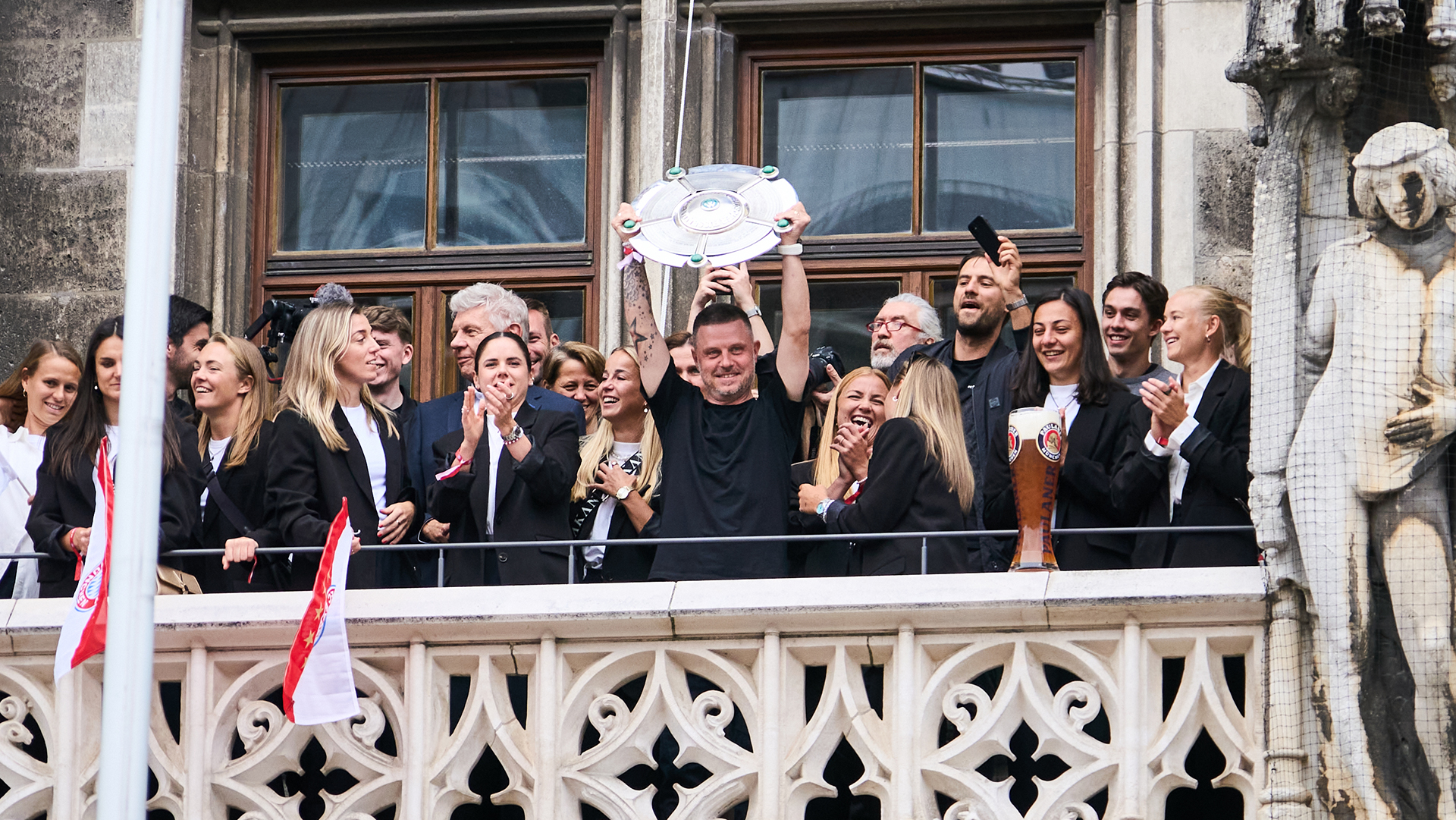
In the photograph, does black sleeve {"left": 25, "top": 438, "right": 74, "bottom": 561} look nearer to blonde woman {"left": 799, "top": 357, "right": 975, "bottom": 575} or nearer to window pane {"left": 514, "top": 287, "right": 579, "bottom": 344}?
blonde woman {"left": 799, "top": 357, "right": 975, "bottom": 575}

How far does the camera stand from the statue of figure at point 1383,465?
8.16 metres

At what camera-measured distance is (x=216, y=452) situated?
945 cm

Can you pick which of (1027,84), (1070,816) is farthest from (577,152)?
(1070,816)

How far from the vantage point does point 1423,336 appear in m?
8.39

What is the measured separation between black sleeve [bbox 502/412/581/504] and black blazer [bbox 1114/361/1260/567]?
1.82m

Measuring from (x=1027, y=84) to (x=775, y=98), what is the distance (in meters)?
1.10

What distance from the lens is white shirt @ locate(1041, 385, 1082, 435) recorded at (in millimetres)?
8992

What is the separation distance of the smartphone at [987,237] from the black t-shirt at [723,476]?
892 millimetres

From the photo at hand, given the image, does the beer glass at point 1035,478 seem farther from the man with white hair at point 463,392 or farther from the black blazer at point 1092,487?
the man with white hair at point 463,392

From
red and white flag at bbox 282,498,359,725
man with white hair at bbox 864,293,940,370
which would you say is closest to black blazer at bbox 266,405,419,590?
red and white flag at bbox 282,498,359,725

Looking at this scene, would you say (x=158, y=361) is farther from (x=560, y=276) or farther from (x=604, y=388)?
(x=560, y=276)

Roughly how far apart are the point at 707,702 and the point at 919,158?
12.1ft

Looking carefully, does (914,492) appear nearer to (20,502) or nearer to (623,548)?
(623,548)

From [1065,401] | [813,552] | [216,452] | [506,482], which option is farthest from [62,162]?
[1065,401]
